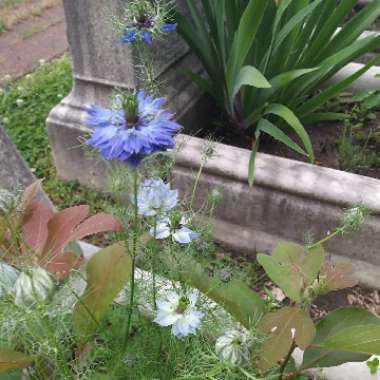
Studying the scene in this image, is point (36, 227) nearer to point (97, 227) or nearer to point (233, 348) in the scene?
point (97, 227)

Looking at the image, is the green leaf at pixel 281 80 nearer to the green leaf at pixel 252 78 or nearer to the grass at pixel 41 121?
the green leaf at pixel 252 78

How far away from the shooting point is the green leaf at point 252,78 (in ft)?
4.47

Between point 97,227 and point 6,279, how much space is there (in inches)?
10.0

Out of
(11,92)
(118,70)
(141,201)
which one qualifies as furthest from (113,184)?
(11,92)

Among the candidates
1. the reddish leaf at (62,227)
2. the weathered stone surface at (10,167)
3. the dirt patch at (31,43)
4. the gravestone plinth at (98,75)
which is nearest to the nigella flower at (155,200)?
the reddish leaf at (62,227)

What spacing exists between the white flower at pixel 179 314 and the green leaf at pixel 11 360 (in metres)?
0.25

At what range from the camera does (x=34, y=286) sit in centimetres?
63

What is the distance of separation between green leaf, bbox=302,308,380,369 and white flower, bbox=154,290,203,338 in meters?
0.36

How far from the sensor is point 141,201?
82 cm

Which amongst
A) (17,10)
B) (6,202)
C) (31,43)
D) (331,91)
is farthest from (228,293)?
(17,10)

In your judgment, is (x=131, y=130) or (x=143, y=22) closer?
(x=131, y=130)

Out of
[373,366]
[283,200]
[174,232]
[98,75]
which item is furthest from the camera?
[98,75]

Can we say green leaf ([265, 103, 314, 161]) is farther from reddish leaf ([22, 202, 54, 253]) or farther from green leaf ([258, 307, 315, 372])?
reddish leaf ([22, 202, 54, 253])

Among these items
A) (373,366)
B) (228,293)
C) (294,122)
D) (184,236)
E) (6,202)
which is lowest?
(373,366)
